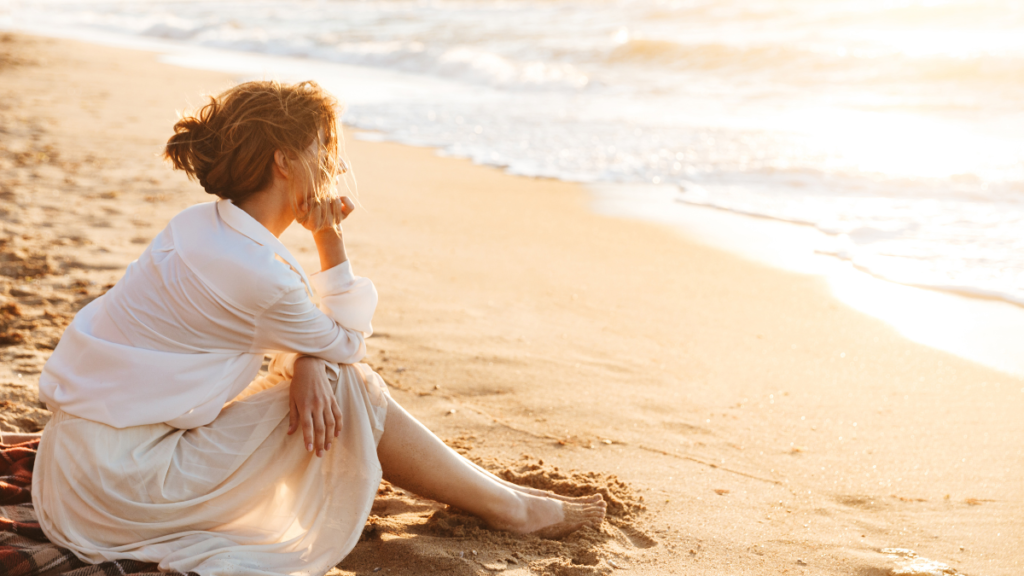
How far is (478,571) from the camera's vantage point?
90.4 inches

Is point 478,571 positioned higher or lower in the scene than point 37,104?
lower

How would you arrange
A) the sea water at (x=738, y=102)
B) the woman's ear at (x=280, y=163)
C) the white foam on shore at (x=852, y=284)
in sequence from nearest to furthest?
the woman's ear at (x=280, y=163), the white foam on shore at (x=852, y=284), the sea water at (x=738, y=102)

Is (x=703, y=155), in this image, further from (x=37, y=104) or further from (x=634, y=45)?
(x=634, y=45)

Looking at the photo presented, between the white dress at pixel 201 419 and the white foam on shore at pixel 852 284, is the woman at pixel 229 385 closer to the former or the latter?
the white dress at pixel 201 419

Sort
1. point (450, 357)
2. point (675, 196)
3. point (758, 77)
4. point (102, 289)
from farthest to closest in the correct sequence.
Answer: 1. point (758, 77)
2. point (675, 196)
3. point (102, 289)
4. point (450, 357)

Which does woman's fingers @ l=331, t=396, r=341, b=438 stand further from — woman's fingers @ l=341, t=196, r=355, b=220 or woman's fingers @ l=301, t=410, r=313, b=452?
woman's fingers @ l=341, t=196, r=355, b=220

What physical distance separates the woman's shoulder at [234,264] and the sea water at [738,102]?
3618 mm

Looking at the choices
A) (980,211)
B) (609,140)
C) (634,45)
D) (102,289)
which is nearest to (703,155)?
(609,140)

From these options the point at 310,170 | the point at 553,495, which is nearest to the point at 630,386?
the point at 553,495

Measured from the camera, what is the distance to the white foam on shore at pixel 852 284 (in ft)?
13.3

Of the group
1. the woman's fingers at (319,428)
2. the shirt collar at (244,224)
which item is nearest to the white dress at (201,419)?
the shirt collar at (244,224)

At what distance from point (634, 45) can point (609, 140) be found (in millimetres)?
8357

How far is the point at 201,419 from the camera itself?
6.64 ft

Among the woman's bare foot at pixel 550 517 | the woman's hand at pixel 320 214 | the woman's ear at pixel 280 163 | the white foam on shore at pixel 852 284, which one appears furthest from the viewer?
the white foam on shore at pixel 852 284
